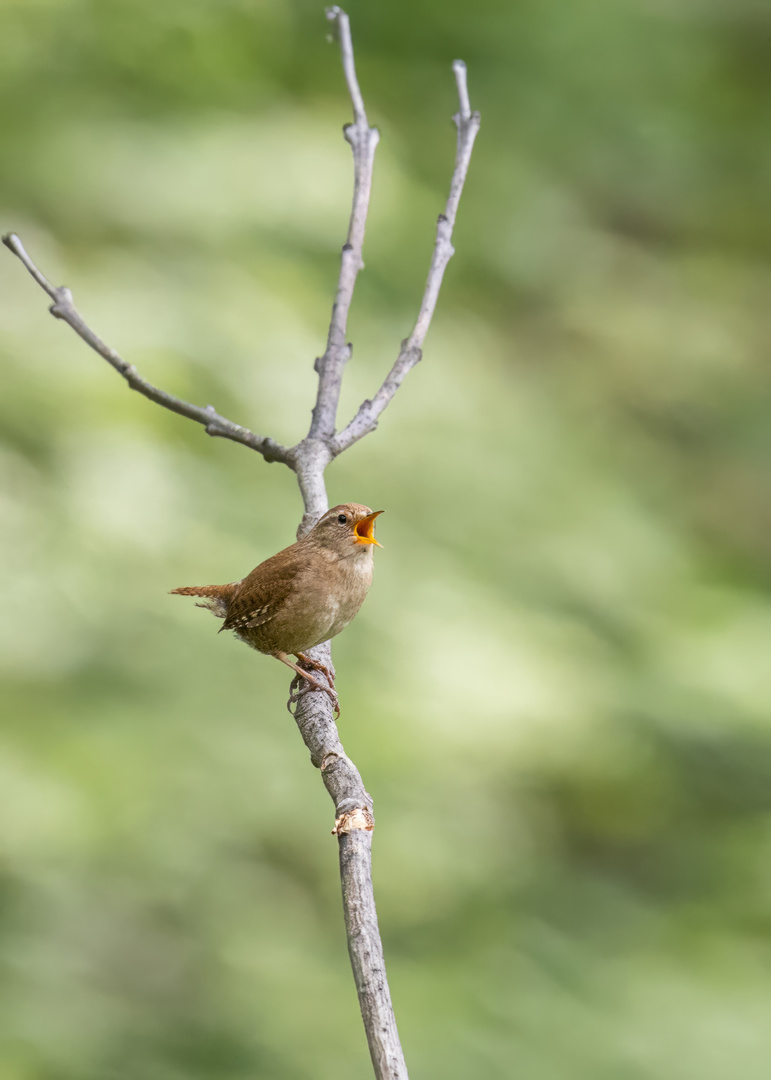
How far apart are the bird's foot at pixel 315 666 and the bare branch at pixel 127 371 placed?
43 centimetres

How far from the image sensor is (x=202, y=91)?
8898 mm

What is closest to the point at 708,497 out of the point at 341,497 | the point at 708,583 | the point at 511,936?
the point at 708,583

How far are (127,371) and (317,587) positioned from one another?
56 cm

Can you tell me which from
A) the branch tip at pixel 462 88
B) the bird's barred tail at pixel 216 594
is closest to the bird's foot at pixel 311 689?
the bird's barred tail at pixel 216 594

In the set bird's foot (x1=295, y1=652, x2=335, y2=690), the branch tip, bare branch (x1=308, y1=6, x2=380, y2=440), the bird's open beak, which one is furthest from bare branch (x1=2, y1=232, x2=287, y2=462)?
the branch tip

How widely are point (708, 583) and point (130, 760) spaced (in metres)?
4.19

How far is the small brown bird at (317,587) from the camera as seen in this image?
7.50 ft

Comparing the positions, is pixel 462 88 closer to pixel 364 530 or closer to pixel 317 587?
pixel 364 530

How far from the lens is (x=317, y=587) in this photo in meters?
2.28

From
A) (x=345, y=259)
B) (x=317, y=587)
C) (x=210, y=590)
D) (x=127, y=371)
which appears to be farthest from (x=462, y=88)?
(x=210, y=590)

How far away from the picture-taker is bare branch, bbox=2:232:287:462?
7.20ft

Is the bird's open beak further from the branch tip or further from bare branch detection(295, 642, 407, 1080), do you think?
the branch tip

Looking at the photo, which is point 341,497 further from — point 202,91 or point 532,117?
point 532,117

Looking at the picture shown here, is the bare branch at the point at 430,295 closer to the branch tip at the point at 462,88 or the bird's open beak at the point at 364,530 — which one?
the branch tip at the point at 462,88
